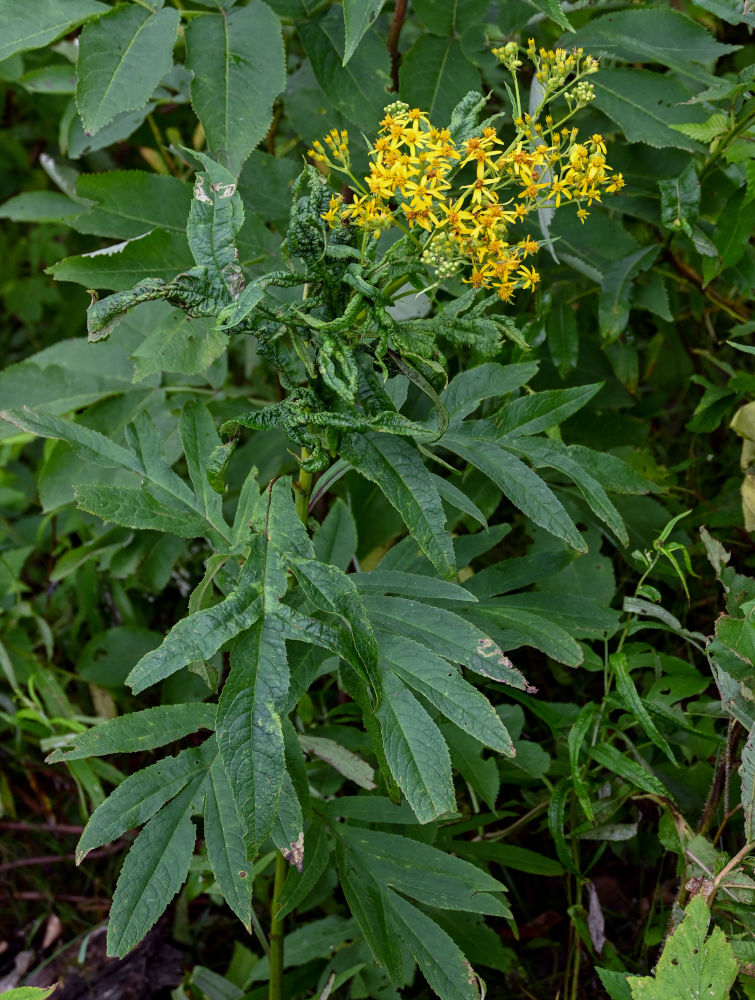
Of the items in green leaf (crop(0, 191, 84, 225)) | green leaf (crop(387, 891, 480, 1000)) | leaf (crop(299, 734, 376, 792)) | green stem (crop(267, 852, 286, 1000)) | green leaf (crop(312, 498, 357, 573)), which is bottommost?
green stem (crop(267, 852, 286, 1000))

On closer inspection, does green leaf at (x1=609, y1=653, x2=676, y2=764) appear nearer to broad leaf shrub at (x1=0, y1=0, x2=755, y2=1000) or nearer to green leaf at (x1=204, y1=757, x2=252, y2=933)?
broad leaf shrub at (x1=0, y1=0, x2=755, y2=1000)

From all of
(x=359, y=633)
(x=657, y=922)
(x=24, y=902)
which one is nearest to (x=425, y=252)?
(x=359, y=633)

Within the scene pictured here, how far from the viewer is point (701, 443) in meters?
2.32

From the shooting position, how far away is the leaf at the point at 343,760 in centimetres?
147

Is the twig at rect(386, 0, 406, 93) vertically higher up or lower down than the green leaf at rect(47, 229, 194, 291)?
higher up

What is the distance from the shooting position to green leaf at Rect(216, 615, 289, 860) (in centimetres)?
104

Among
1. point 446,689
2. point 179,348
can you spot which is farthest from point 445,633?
point 179,348

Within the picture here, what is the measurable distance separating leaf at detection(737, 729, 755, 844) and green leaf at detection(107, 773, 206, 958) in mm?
755

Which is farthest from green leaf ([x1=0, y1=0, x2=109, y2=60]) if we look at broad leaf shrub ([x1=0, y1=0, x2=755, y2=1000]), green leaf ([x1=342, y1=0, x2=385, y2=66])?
green leaf ([x1=342, y1=0, x2=385, y2=66])

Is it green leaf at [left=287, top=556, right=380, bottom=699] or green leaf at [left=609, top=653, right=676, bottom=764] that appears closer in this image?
green leaf at [left=287, top=556, right=380, bottom=699]

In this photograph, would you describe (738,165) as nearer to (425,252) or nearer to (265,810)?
(425,252)

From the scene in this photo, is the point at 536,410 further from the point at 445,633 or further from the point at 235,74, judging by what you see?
the point at 235,74

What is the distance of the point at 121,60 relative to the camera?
152cm

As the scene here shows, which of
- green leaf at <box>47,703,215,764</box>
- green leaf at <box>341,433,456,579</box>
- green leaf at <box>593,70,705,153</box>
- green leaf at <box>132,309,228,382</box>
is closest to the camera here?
green leaf at <box>341,433,456,579</box>
